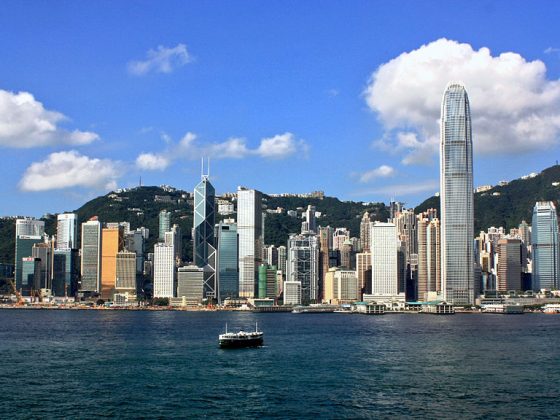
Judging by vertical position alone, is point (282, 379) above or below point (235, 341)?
below

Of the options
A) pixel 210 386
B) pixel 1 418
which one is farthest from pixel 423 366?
pixel 1 418

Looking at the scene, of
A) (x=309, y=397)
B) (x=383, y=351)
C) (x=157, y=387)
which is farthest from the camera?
(x=383, y=351)

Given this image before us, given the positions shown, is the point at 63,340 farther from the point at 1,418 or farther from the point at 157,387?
the point at 1,418

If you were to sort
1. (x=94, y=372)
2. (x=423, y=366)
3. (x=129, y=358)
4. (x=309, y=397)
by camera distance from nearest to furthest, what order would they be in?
(x=309, y=397) → (x=94, y=372) → (x=423, y=366) → (x=129, y=358)

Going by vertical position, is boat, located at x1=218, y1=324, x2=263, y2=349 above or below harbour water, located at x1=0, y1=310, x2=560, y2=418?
above

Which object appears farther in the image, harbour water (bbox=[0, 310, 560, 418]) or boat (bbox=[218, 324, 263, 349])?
boat (bbox=[218, 324, 263, 349])

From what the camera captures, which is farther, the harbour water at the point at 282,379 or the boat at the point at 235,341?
the boat at the point at 235,341

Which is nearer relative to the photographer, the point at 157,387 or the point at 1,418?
the point at 1,418

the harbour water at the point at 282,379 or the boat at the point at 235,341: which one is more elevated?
the boat at the point at 235,341
